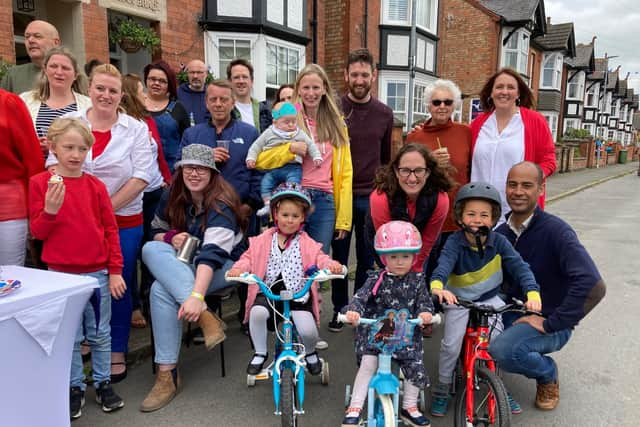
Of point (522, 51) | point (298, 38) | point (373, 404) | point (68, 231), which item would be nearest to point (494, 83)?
point (373, 404)

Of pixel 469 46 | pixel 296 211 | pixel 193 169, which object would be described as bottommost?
pixel 296 211

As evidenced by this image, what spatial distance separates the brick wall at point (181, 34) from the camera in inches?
368

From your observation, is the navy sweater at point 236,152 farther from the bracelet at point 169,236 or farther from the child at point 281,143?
the bracelet at point 169,236

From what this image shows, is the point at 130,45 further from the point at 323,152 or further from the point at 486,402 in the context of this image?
the point at 486,402

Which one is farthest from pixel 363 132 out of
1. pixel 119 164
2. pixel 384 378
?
pixel 384 378

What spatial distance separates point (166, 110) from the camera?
4.38 metres

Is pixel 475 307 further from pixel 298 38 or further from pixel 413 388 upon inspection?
pixel 298 38

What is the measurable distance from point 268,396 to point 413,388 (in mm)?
1089

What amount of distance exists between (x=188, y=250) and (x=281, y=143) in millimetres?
1086

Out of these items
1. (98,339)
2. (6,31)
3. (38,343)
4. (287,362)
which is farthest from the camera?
(6,31)

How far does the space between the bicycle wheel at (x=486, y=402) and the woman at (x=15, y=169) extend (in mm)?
2859

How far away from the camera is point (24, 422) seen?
227 cm

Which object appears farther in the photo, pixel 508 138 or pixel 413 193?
pixel 508 138

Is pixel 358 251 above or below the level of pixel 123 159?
below
